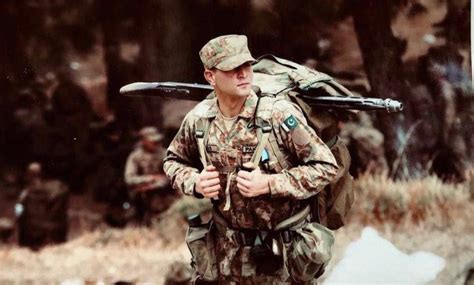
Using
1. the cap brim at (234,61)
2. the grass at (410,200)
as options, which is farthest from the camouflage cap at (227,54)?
the grass at (410,200)

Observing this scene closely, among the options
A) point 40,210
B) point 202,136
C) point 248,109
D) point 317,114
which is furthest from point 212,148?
point 40,210

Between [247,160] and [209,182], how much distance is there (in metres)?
0.13

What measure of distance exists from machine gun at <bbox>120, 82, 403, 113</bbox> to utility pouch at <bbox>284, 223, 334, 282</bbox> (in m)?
0.39

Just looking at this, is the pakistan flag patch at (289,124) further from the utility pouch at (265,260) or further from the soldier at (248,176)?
the utility pouch at (265,260)

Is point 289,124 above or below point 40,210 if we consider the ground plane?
above

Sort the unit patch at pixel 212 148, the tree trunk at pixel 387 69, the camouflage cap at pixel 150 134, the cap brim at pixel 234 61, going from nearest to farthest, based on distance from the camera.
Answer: the cap brim at pixel 234 61 < the unit patch at pixel 212 148 < the tree trunk at pixel 387 69 < the camouflage cap at pixel 150 134

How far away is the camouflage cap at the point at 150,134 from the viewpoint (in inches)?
131

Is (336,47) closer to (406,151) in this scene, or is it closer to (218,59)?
(406,151)

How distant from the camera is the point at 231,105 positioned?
2311 millimetres

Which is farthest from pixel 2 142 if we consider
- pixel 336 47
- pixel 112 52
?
pixel 336 47

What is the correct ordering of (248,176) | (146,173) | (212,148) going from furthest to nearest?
(146,173) → (212,148) → (248,176)

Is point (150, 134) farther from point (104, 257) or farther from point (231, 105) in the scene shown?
point (231, 105)

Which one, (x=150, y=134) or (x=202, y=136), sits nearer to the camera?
(x=202, y=136)

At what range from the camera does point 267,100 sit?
7.65ft
